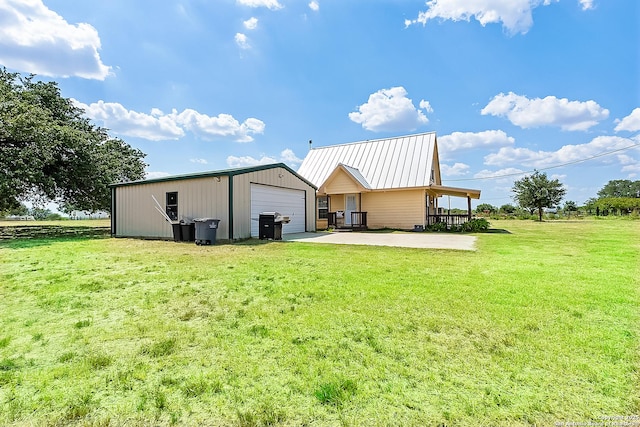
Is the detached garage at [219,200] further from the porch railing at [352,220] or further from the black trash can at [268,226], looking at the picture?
the porch railing at [352,220]

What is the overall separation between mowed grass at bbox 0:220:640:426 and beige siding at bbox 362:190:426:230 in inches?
517

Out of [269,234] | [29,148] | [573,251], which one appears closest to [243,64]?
[269,234]

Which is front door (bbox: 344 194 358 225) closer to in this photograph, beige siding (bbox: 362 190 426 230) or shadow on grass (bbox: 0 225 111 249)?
beige siding (bbox: 362 190 426 230)

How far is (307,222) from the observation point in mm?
16969

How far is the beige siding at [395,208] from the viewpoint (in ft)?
61.2

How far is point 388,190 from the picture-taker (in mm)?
19125

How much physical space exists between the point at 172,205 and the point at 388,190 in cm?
1224

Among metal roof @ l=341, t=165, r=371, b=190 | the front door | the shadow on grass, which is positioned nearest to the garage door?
metal roof @ l=341, t=165, r=371, b=190

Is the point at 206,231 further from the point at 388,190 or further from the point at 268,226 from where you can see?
the point at 388,190

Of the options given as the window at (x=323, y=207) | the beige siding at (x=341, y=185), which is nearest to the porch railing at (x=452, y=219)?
the beige siding at (x=341, y=185)

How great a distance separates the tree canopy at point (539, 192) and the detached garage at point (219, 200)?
2570 cm

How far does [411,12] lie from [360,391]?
1565 centimetres

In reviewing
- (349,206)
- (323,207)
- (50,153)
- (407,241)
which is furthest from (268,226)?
(50,153)

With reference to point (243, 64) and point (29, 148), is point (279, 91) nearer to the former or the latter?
point (243, 64)
